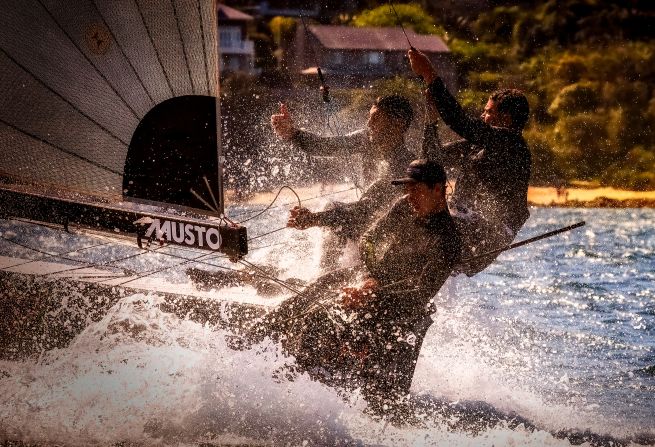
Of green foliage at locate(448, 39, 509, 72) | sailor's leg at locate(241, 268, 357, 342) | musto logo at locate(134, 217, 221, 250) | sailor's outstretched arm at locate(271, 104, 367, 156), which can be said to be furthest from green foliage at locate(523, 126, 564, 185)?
musto logo at locate(134, 217, 221, 250)

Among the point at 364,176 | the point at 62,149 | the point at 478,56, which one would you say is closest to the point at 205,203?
the point at 62,149

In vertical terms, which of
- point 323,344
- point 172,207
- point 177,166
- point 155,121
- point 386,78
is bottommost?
point 386,78

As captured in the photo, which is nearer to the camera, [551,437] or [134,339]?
[551,437]

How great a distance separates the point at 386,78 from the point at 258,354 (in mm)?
36429

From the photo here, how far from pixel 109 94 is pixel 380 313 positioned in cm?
249

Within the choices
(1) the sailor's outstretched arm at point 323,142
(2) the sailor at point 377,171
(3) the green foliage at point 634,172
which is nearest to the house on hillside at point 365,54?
(3) the green foliage at point 634,172

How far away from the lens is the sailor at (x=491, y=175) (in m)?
5.70

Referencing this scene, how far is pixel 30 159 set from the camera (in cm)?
536

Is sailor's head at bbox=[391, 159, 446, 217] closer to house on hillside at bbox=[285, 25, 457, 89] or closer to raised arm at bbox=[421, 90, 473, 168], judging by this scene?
raised arm at bbox=[421, 90, 473, 168]

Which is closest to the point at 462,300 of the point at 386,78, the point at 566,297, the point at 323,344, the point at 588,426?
the point at 566,297

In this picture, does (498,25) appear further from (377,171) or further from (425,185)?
(425,185)

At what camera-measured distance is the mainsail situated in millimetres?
4742

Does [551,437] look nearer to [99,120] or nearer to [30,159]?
[99,120]

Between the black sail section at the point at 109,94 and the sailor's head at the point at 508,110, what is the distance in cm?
243
